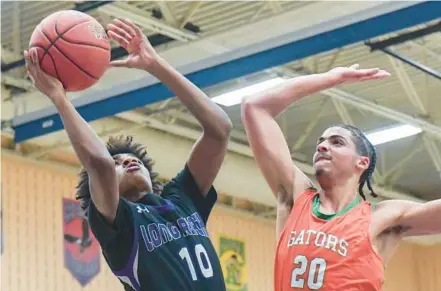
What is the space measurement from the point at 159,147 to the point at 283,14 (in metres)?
3.42

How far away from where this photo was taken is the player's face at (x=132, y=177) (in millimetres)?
3975

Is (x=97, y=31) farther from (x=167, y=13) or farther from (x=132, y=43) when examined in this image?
(x=167, y=13)

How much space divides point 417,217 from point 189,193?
0.97 m

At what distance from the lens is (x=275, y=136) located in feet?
13.6

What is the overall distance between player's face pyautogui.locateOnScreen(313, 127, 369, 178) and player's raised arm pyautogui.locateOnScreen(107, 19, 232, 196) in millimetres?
428

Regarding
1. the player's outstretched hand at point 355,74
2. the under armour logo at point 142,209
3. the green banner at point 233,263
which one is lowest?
the under armour logo at point 142,209

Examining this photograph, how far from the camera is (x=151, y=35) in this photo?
10.2 metres

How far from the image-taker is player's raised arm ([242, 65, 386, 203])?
13.4ft

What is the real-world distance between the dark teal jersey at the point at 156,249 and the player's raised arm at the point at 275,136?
44 centimetres

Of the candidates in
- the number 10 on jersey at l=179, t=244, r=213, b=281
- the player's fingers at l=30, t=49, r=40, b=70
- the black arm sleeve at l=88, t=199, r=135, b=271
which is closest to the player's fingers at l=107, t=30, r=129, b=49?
the player's fingers at l=30, t=49, r=40, b=70

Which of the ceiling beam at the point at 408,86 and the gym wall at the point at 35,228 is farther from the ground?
the ceiling beam at the point at 408,86

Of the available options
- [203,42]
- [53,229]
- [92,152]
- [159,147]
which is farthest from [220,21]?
[92,152]

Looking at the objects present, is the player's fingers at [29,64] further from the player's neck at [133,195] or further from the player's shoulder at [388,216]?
the player's shoulder at [388,216]

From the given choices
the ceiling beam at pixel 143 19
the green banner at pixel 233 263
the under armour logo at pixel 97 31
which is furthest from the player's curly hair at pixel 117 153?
the green banner at pixel 233 263
